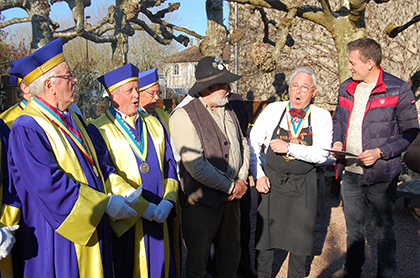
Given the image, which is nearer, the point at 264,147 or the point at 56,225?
the point at 56,225

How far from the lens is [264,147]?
3.37 meters

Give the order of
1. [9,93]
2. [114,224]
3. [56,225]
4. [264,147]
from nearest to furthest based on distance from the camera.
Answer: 1. [56,225]
2. [114,224]
3. [264,147]
4. [9,93]

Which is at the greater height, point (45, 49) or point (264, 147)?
point (45, 49)

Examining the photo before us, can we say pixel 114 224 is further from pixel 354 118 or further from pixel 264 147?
pixel 354 118

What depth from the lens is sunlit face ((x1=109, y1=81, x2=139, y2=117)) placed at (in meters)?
2.99

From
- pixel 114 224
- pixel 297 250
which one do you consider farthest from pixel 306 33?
pixel 114 224

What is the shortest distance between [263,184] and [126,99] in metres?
1.48

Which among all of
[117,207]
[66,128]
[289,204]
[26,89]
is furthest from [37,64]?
[289,204]

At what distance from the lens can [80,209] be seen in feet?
7.14

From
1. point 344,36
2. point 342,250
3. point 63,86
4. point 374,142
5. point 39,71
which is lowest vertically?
point 342,250

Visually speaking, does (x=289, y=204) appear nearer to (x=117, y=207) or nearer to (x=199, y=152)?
(x=199, y=152)

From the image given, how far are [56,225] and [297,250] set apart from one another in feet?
7.00

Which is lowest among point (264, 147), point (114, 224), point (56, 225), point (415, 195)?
point (415, 195)

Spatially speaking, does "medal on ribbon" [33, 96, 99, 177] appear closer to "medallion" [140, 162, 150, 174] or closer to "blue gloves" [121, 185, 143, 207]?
"blue gloves" [121, 185, 143, 207]
